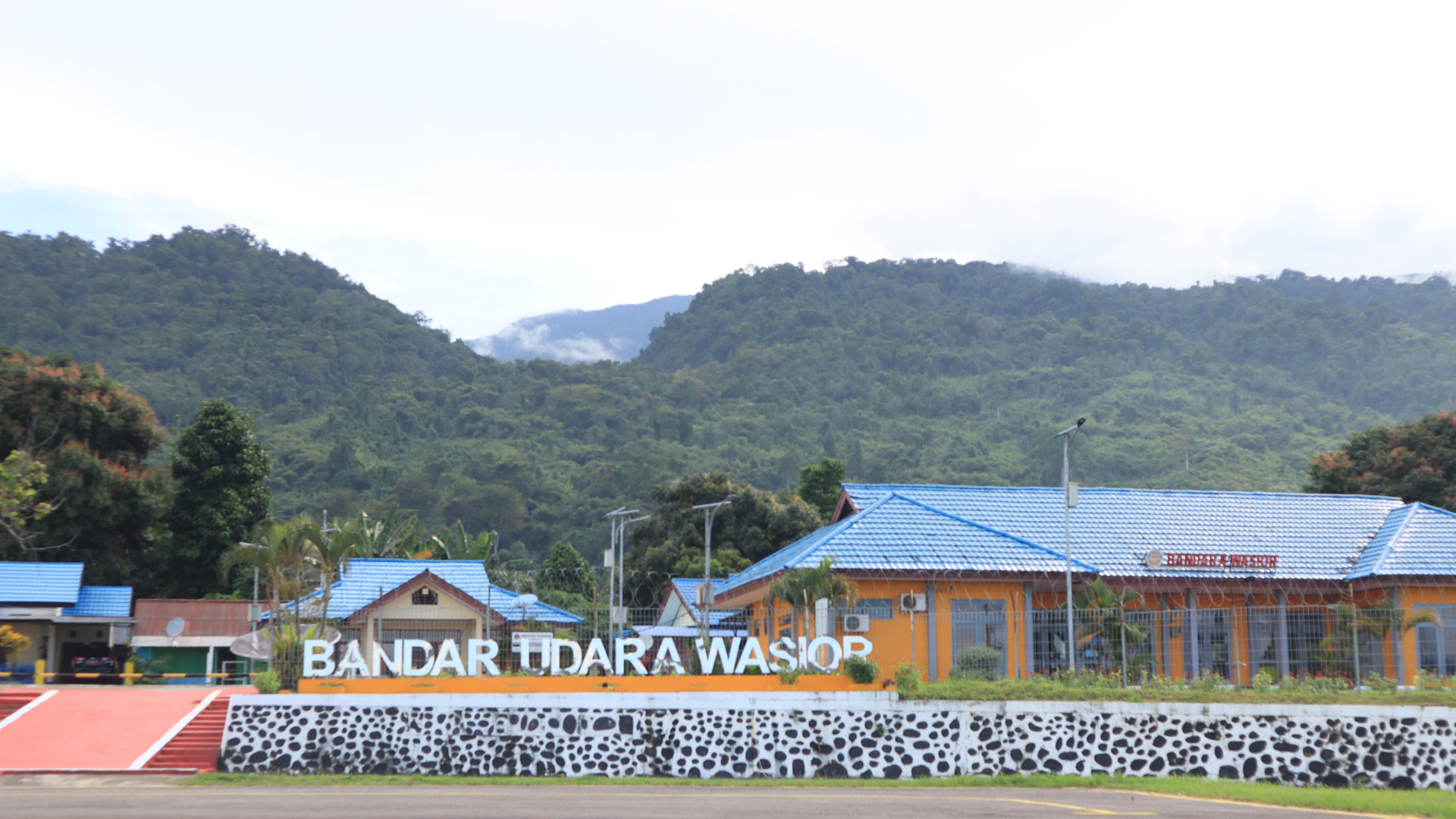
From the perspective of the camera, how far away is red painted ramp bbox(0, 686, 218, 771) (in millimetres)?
23641

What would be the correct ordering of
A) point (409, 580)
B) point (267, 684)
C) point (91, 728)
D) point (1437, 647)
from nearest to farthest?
1. point (267, 684)
2. point (91, 728)
3. point (1437, 647)
4. point (409, 580)

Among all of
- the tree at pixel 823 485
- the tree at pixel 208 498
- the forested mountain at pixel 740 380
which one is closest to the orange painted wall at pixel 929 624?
the tree at pixel 823 485

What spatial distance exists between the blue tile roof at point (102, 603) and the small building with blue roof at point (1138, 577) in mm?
22196

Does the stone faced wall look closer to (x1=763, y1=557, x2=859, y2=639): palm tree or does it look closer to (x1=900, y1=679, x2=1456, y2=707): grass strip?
(x1=900, y1=679, x2=1456, y2=707): grass strip

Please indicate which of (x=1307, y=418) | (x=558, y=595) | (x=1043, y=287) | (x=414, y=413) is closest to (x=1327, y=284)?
(x=1043, y=287)

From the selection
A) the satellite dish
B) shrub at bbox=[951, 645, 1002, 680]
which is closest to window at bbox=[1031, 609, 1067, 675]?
shrub at bbox=[951, 645, 1002, 680]

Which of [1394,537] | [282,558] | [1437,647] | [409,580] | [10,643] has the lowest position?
[10,643]

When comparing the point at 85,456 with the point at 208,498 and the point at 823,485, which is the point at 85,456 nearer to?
the point at 208,498

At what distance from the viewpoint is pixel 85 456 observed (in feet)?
157

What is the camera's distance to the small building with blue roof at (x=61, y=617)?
38969mm

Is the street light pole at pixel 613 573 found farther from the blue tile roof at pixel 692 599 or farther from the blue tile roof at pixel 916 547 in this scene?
the blue tile roof at pixel 916 547

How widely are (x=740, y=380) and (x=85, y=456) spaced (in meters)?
91.4

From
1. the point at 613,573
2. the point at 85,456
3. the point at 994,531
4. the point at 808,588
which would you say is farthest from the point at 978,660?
the point at 85,456

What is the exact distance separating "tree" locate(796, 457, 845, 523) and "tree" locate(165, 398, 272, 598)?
28018mm
